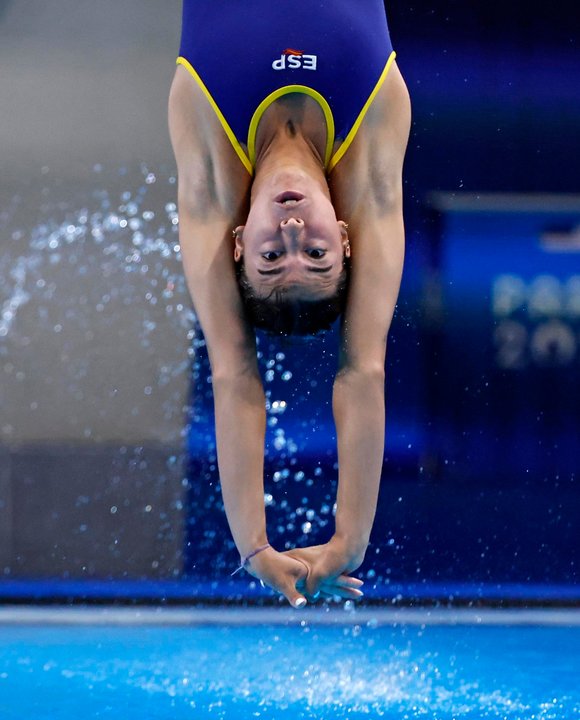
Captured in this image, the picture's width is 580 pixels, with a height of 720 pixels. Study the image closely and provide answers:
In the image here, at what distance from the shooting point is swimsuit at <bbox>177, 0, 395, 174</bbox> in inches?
90.4

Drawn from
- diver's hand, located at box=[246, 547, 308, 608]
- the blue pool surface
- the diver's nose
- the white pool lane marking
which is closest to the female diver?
diver's hand, located at box=[246, 547, 308, 608]

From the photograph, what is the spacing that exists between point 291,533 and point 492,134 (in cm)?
174

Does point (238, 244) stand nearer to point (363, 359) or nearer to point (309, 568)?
point (363, 359)

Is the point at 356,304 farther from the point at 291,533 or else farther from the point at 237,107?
the point at 291,533

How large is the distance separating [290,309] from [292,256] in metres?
0.12

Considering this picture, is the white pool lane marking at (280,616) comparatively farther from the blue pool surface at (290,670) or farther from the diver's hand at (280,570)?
the diver's hand at (280,570)

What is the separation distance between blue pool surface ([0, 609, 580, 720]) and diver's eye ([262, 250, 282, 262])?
1.35 m

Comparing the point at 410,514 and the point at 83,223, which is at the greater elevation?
the point at 83,223

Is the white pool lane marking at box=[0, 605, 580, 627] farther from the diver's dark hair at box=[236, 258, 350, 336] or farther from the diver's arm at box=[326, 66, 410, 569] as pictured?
the diver's dark hair at box=[236, 258, 350, 336]

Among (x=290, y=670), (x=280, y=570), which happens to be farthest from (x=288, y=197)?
(x=290, y=670)

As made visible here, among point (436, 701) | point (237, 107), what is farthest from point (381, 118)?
point (436, 701)

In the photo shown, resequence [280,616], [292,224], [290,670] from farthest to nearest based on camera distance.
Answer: [280,616] → [290,670] → [292,224]

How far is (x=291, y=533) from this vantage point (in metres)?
4.36

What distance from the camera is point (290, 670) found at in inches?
136
